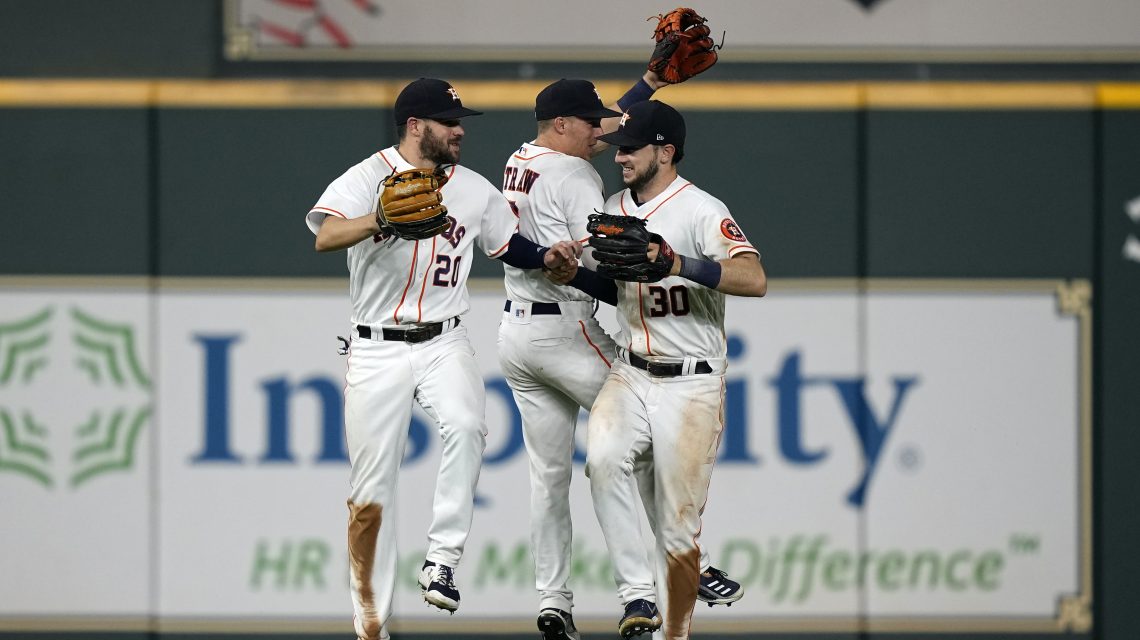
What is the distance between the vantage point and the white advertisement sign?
274 inches

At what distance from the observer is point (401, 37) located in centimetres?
687

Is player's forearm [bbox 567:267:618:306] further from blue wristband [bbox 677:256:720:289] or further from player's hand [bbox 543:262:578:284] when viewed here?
blue wristband [bbox 677:256:720:289]

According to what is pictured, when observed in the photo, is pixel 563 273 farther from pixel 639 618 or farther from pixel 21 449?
pixel 21 449

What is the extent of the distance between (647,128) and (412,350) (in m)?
1.01

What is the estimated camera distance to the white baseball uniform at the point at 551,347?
5223mm

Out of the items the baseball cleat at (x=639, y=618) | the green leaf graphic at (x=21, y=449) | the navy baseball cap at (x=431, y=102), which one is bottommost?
the baseball cleat at (x=639, y=618)

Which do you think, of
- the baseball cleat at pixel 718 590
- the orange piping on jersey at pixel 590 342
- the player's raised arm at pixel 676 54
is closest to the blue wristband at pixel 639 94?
the player's raised arm at pixel 676 54

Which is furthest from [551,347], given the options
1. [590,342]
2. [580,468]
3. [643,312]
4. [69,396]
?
[69,396]

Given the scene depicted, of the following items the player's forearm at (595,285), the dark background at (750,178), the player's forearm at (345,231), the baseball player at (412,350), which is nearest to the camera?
the player's forearm at (345,231)

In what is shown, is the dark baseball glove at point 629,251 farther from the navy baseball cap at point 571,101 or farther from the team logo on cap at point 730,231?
the navy baseball cap at point 571,101

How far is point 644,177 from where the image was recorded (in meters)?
4.97

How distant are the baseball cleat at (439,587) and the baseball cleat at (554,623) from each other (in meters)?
0.54

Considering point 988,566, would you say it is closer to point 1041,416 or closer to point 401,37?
point 1041,416

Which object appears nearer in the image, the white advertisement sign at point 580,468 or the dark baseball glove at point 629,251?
the dark baseball glove at point 629,251
